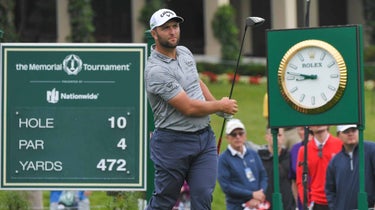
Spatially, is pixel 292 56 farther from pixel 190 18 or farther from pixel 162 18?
pixel 190 18

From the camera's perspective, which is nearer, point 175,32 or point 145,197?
point 175,32

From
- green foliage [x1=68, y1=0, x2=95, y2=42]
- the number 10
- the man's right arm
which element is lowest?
the number 10

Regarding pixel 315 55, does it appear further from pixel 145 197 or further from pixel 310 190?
pixel 310 190

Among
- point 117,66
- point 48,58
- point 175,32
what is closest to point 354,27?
point 175,32

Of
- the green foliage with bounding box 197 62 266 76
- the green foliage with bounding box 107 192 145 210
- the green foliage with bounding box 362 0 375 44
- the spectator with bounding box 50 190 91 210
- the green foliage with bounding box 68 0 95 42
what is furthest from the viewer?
the green foliage with bounding box 362 0 375 44

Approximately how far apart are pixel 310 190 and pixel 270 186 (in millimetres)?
1056

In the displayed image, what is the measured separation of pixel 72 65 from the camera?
31.8 ft

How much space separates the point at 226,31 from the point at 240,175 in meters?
22.9

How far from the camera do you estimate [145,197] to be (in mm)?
9867

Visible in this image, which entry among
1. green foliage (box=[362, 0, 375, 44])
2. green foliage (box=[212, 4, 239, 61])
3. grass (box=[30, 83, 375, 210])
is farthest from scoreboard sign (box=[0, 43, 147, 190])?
green foliage (box=[362, 0, 375, 44])

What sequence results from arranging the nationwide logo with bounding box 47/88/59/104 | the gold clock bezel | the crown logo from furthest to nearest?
the nationwide logo with bounding box 47/88/59/104
the crown logo
the gold clock bezel

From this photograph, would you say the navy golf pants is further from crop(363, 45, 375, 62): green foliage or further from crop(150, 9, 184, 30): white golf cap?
crop(363, 45, 375, 62): green foliage

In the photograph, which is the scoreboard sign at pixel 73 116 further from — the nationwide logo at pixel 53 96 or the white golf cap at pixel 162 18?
the white golf cap at pixel 162 18

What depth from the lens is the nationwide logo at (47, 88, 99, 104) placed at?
9.69 m
